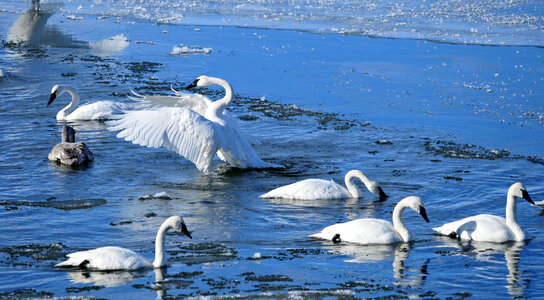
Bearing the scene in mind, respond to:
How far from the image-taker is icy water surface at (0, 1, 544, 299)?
26.5ft

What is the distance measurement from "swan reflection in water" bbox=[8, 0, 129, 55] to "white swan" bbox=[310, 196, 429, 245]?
50.1ft

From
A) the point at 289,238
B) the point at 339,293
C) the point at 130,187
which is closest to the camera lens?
the point at 339,293

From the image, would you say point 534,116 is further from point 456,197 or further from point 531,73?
point 456,197

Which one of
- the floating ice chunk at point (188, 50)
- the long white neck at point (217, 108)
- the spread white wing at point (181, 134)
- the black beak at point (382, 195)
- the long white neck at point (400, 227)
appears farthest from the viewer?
the floating ice chunk at point (188, 50)

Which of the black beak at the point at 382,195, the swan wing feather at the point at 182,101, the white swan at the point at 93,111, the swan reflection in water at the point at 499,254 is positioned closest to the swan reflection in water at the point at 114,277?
the swan reflection in water at the point at 499,254

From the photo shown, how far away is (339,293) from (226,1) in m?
27.4

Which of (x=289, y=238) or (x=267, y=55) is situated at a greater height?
(x=267, y=55)

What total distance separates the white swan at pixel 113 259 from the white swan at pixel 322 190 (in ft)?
10.1

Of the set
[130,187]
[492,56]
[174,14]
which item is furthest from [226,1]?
[130,187]

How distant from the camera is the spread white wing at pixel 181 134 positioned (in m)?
12.7

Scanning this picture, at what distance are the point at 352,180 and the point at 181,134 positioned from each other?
2943 mm

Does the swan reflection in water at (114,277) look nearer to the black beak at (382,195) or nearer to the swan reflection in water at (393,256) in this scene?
the swan reflection in water at (393,256)

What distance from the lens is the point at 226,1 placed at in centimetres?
3381

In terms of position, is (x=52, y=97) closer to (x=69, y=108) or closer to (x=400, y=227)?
(x=69, y=108)
